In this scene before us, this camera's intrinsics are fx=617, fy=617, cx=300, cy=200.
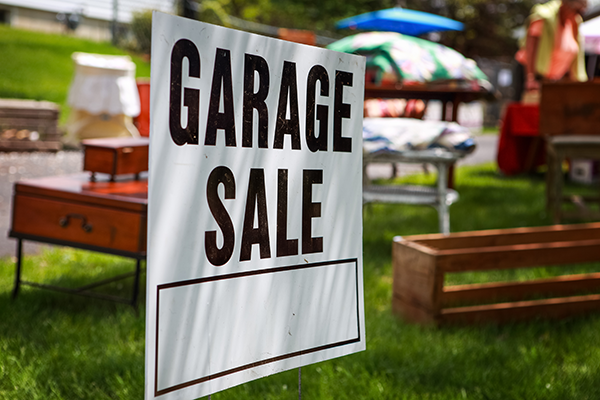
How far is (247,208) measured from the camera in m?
1.23

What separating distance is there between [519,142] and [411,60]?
462cm

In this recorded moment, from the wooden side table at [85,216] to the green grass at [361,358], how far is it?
197mm

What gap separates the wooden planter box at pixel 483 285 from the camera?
2.62 meters

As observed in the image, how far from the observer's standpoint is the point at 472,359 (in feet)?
7.45

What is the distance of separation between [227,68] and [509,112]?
737cm

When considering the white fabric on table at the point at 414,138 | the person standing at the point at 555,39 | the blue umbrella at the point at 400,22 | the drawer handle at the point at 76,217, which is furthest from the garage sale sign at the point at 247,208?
the blue umbrella at the point at 400,22

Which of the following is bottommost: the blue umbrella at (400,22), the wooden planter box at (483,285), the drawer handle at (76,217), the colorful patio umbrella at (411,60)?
the wooden planter box at (483,285)

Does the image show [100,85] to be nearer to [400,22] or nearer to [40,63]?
[400,22]

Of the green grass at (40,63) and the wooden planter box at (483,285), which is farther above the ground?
the green grass at (40,63)

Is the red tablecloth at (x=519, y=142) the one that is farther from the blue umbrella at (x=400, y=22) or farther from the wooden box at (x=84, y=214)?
the wooden box at (x=84, y=214)

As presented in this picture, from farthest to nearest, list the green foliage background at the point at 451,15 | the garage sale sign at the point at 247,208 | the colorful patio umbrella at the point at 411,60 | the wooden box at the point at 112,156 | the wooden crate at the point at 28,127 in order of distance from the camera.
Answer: the green foliage background at the point at 451,15 → the wooden crate at the point at 28,127 → the colorful patio umbrella at the point at 411,60 → the wooden box at the point at 112,156 → the garage sale sign at the point at 247,208

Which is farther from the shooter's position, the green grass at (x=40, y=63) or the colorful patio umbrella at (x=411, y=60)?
the green grass at (x=40, y=63)

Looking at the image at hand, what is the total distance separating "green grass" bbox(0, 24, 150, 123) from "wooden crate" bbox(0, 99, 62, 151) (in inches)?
102

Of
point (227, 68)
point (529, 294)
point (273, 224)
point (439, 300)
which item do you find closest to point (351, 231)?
point (273, 224)
